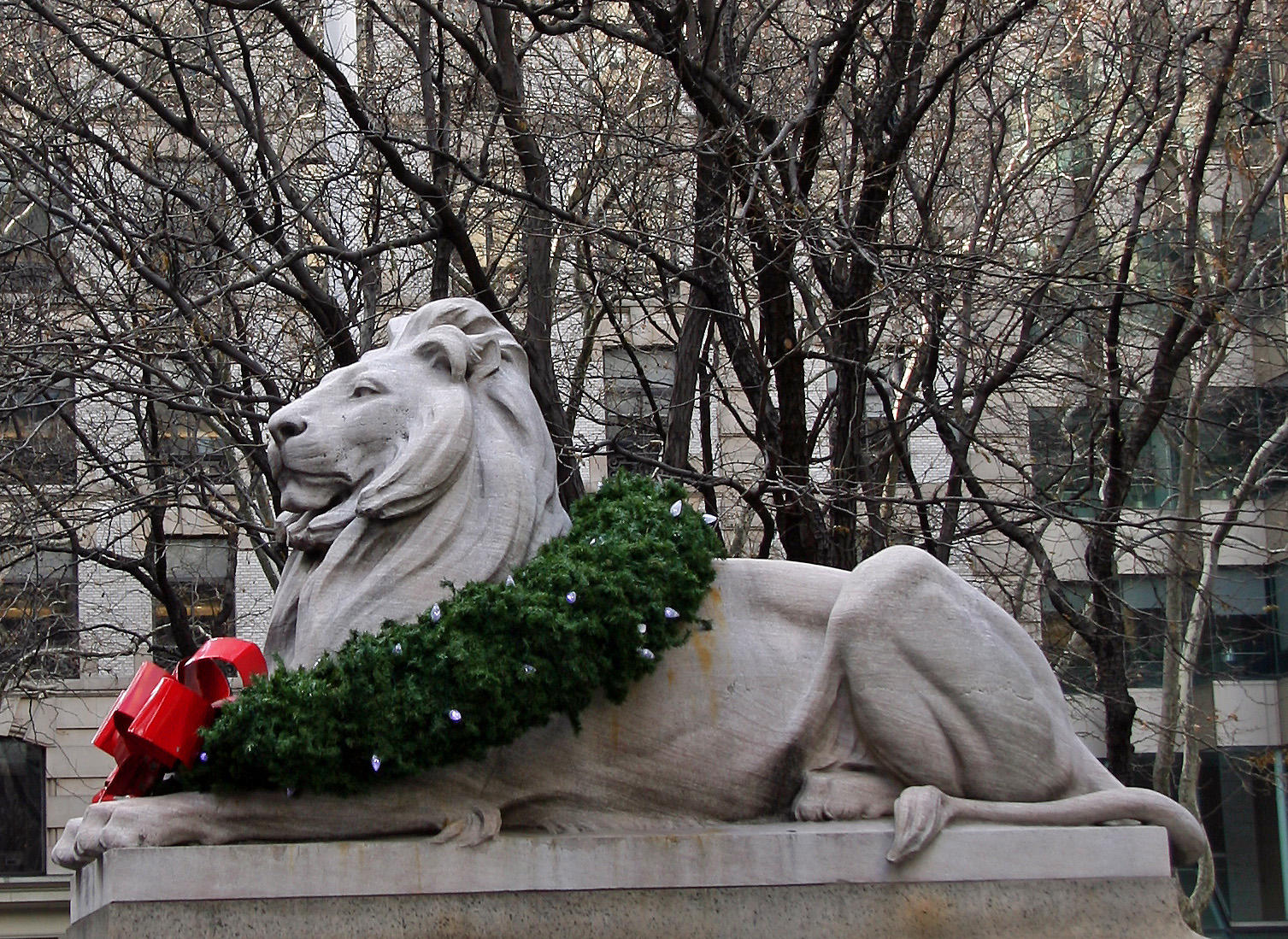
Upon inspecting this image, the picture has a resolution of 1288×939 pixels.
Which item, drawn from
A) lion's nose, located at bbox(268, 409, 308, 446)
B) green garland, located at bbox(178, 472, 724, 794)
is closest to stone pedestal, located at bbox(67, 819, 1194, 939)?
green garland, located at bbox(178, 472, 724, 794)

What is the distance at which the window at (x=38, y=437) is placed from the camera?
11258 mm

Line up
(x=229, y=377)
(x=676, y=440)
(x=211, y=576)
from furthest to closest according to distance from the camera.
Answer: (x=211, y=576) → (x=229, y=377) → (x=676, y=440)

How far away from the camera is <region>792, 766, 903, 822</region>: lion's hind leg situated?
518 cm

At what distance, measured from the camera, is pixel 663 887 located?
4930 mm

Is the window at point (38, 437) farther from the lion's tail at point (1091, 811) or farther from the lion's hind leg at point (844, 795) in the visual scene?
the lion's tail at point (1091, 811)

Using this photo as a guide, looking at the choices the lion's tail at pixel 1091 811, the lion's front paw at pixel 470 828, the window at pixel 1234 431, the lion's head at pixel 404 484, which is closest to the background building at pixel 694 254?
the window at pixel 1234 431

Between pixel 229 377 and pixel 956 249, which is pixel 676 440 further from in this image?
pixel 229 377

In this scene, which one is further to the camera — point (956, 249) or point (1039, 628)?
point (1039, 628)

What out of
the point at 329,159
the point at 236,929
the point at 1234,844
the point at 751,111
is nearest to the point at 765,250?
the point at 751,111

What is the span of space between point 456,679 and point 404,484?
2.36 ft

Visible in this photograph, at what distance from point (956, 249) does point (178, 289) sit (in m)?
5.54

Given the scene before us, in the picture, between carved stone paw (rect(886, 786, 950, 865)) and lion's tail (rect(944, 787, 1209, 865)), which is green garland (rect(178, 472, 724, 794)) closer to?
carved stone paw (rect(886, 786, 950, 865))

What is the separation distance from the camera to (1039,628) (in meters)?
15.0

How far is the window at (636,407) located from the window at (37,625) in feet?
13.9
